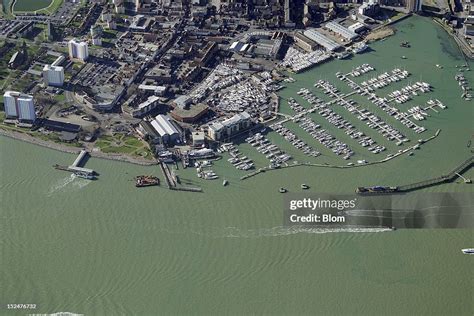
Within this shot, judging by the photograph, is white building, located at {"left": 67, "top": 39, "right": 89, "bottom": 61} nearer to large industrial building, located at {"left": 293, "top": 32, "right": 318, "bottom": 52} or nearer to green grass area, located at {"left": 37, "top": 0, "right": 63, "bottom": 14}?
green grass area, located at {"left": 37, "top": 0, "right": 63, "bottom": 14}

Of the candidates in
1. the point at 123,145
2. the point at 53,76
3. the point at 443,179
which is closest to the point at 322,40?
the point at 443,179

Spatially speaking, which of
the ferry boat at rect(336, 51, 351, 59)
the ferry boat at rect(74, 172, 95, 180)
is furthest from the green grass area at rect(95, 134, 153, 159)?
the ferry boat at rect(336, 51, 351, 59)

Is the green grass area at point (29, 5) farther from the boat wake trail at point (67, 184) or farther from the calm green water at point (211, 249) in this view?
the boat wake trail at point (67, 184)

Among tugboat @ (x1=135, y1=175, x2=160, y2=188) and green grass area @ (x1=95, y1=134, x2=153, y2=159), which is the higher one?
green grass area @ (x1=95, y1=134, x2=153, y2=159)

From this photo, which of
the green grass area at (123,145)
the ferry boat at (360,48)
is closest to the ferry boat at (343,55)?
the ferry boat at (360,48)

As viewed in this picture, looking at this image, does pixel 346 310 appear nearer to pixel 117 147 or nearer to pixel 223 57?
pixel 117 147

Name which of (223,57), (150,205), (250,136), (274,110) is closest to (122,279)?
(150,205)

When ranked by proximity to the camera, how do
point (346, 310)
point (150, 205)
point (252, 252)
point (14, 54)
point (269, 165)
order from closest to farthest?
point (346, 310) → point (252, 252) → point (150, 205) → point (269, 165) → point (14, 54)

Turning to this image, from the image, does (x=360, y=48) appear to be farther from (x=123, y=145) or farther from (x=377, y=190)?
(x=123, y=145)
